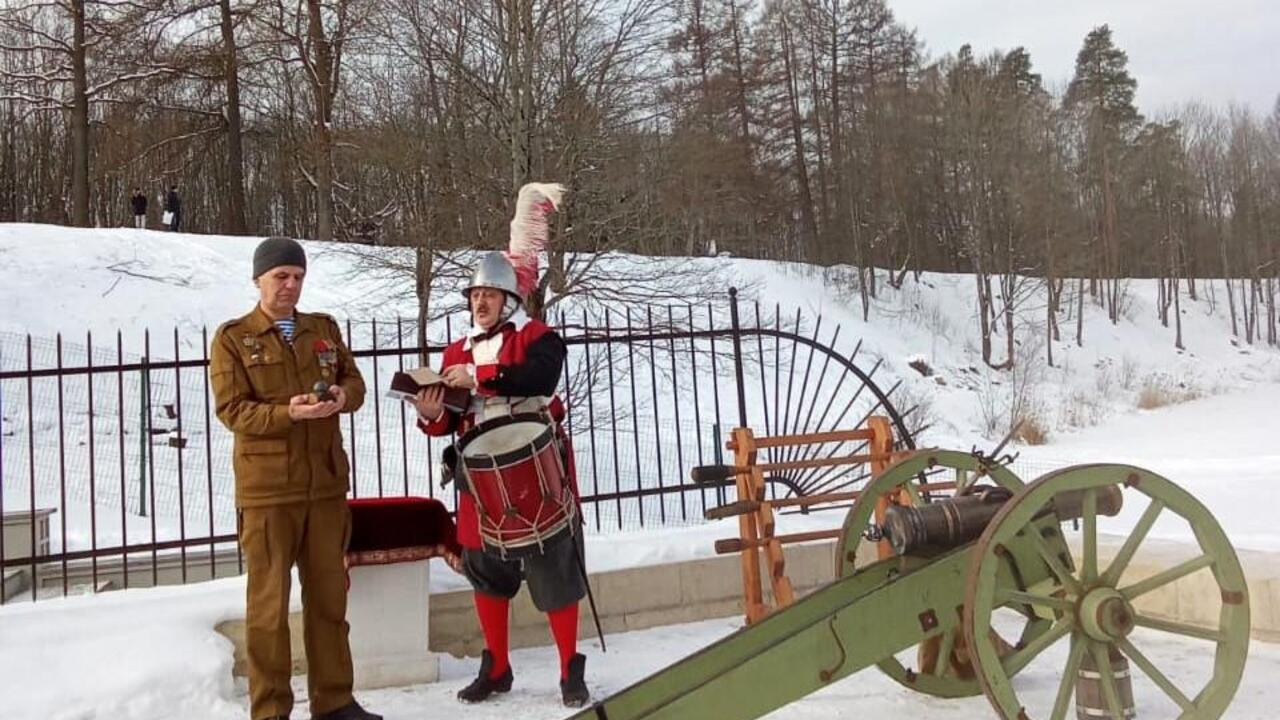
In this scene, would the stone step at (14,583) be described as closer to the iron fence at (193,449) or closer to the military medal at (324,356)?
the iron fence at (193,449)

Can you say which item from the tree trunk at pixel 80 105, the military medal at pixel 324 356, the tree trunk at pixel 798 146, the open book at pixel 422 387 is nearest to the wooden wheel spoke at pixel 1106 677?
Result: the open book at pixel 422 387

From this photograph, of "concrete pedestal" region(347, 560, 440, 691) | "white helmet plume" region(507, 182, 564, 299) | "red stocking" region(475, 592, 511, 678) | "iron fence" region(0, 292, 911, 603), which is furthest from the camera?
"iron fence" region(0, 292, 911, 603)

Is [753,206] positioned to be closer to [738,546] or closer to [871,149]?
[871,149]

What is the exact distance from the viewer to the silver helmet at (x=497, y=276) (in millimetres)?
3773

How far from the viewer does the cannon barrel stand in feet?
9.93

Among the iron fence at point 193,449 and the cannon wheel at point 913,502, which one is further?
the iron fence at point 193,449

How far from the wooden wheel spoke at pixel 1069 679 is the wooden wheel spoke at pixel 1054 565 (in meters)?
0.15

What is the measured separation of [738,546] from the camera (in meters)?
4.33

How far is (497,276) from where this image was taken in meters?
3.79

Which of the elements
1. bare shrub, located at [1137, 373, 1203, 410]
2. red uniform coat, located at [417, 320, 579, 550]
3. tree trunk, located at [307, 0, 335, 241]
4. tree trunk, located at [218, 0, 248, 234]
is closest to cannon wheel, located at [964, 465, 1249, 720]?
red uniform coat, located at [417, 320, 579, 550]

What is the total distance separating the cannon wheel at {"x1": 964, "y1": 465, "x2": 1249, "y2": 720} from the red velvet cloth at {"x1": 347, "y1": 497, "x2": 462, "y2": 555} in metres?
2.25

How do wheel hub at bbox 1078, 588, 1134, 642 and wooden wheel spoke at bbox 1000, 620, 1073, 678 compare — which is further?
wheel hub at bbox 1078, 588, 1134, 642

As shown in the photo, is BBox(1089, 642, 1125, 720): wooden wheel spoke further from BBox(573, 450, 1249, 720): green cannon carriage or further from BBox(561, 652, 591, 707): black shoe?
BBox(561, 652, 591, 707): black shoe

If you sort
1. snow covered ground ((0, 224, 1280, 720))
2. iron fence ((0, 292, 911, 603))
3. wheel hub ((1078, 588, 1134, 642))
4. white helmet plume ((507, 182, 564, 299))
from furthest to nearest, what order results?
iron fence ((0, 292, 911, 603)) < white helmet plume ((507, 182, 564, 299)) < snow covered ground ((0, 224, 1280, 720)) < wheel hub ((1078, 588, 1134, 642))
